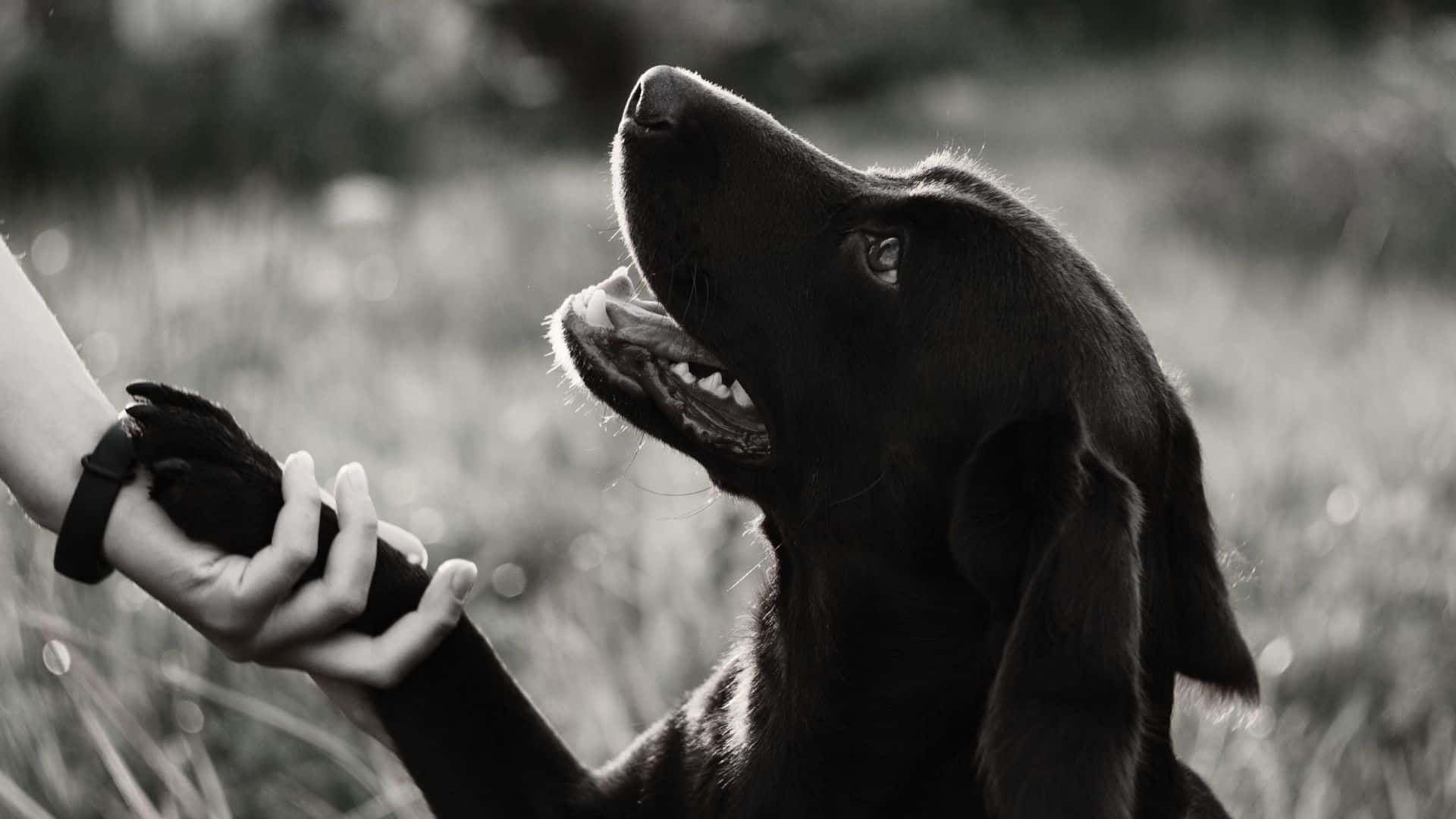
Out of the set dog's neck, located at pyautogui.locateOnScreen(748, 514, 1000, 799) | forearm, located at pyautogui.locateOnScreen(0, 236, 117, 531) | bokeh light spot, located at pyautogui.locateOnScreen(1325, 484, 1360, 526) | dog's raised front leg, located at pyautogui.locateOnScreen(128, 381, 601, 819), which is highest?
forearm, located at pyautogui.locateOnScreen(0, 236, 117, 531)

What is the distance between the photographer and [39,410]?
1.89 meters

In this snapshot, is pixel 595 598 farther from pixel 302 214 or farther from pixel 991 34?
pixel 991 34

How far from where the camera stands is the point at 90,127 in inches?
293

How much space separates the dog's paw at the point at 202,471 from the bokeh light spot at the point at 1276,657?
233cm

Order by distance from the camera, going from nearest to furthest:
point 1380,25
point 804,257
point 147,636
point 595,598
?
point 804,257 → point 147,636 → point 595,598 → point 1380,25

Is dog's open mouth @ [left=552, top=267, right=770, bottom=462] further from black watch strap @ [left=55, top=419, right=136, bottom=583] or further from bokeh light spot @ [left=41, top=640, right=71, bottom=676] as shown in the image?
bokeh light spot @ [left=41, top=640, right=71, bottom=676]

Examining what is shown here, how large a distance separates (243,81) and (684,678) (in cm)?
599

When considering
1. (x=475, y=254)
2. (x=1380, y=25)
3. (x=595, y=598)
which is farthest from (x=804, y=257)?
(x=1380, y=25)

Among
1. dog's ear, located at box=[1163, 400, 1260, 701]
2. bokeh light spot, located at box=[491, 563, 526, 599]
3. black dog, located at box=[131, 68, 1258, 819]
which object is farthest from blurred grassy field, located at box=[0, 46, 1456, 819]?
black dog, located at box=[131, 68, 1258, 819]

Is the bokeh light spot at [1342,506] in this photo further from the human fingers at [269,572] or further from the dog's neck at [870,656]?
the human fingers at [269,572]

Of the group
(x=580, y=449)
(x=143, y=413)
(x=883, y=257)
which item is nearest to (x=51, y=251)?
(x=580, y=449)

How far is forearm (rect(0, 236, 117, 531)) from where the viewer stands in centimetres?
188

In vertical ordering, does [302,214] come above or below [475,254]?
above

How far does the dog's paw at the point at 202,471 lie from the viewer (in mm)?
1926
